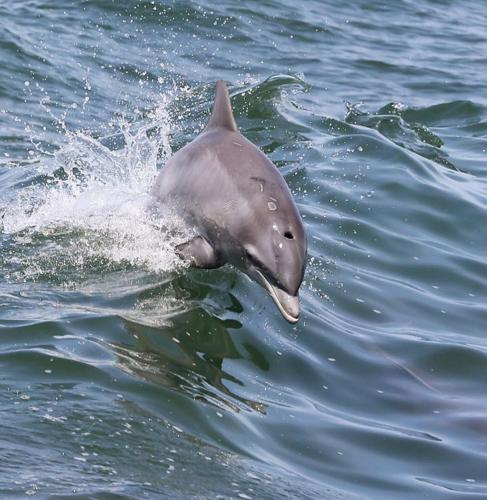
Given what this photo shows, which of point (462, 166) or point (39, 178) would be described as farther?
point (462, 166)

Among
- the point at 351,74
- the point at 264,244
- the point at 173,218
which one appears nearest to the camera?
the point at 264,244

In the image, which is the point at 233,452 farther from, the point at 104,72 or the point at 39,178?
the point at 104,72

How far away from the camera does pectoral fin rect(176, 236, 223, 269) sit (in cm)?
895

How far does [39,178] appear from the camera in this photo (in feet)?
44.2

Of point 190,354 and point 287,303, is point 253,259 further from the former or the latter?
point 190,354

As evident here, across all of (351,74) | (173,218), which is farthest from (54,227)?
(351,74)

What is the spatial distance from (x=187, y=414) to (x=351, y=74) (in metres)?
15.4

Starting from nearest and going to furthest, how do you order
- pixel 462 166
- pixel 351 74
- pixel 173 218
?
1. pixel 173 218
2. pixel 462 166
3. pixel 351 74

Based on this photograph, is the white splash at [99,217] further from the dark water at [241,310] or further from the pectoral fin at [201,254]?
the pectoral fin at [201,254]

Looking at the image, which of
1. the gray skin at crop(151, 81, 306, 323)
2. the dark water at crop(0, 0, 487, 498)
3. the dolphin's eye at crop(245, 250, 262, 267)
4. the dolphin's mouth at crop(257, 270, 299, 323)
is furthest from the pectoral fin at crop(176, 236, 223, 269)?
the dolphin's mouth at crop(257, 270, 299, 323)

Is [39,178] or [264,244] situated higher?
[264,244]

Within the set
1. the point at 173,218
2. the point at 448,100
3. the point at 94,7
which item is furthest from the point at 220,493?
the point at 94,7

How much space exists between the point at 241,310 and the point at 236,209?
3.49 feet

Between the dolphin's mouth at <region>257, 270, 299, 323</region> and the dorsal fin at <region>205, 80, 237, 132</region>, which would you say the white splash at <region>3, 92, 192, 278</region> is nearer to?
the dorsal fin at <region>205, 80, 237, 132</region>
